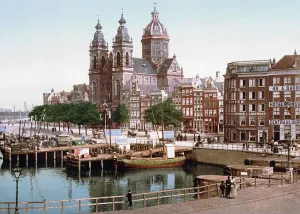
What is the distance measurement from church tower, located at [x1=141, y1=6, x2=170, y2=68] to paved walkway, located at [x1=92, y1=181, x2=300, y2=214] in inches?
5752

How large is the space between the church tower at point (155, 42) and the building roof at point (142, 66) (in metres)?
5.21

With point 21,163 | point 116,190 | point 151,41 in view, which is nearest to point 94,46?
point 151,41

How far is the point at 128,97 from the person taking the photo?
527 feet

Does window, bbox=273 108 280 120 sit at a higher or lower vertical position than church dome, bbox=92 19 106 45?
lower

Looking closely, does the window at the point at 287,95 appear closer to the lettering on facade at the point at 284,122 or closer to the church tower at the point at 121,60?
the lettering on facade at the point at 284,122

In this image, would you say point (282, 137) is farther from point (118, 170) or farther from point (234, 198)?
point (234, 198)

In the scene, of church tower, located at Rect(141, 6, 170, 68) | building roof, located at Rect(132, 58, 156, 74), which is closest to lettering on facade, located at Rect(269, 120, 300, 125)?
building roof, located at Rect(132, 58, 156, 74)

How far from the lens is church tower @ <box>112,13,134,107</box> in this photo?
551 feet

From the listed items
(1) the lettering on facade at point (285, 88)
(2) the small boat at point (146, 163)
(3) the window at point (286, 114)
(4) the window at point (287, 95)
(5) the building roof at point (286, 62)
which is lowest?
(2) the small boat at point (146, 163)

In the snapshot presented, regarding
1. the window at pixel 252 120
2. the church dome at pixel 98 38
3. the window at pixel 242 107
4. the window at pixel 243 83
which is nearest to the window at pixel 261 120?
the window at pixel 252 120

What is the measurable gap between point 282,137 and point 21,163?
43.4 m

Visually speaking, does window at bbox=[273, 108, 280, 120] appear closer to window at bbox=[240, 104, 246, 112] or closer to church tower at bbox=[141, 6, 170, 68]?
window at bbox=[240, 104, 246, 112]

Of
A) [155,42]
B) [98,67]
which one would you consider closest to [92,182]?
[98,67]

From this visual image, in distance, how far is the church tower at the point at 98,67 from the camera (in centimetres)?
17800
